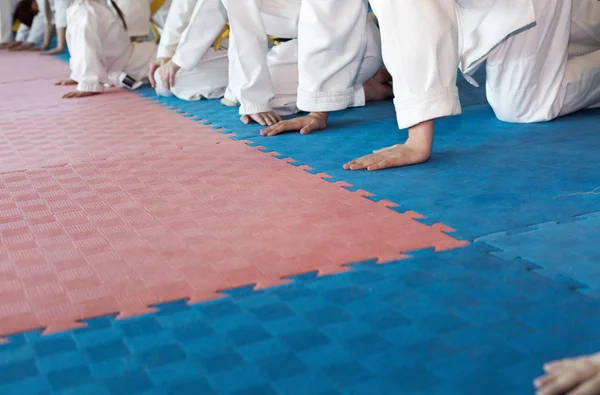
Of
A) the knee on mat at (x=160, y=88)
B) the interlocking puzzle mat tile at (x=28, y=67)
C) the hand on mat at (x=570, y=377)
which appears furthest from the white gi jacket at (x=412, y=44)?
the interlocking puzzle mat tile at (x=28, y=67)

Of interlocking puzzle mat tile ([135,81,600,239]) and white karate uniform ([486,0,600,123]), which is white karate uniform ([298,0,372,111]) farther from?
white karate uniform ([486,0,600,123])

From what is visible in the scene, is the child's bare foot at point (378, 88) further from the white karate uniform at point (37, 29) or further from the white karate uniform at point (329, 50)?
the white karate uniform at point (37, 29)

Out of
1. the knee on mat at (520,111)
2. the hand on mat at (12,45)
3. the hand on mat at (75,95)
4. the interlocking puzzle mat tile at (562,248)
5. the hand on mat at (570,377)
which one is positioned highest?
the hand on mat at (570,377)

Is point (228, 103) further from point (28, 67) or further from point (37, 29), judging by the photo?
point (37, 29)

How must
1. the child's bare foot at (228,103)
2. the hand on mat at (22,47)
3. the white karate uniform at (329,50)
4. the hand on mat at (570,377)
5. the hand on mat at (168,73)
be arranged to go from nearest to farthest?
1. the hand on mat at (570,377)
2. the white karate uniform at (329,50)
3. the child's bare foot at (228,103)
4. the hand on mat at (168,73)
5. the hand on mat at (22,47)

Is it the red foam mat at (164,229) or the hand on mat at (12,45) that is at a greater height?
the red foam mat at (164,229)

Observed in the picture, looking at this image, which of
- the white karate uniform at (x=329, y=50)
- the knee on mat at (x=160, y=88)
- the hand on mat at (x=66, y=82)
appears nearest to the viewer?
the white karate uniform at (x=329, y=50)

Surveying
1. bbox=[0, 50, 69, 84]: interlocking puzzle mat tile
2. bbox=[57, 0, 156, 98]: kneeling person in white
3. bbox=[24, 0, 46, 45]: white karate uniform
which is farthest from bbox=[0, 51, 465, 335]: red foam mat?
bbox=[24, 0, 46, 45]: white karate uniform

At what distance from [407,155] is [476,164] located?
0.18 metres

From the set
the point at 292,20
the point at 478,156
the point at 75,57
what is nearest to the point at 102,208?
the point at 478,156

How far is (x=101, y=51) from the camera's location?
3756mm

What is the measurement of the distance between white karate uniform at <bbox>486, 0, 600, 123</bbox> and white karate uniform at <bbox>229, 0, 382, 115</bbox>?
50cm

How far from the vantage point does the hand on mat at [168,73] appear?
321 centimetres

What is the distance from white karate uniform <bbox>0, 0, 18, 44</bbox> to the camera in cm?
703
